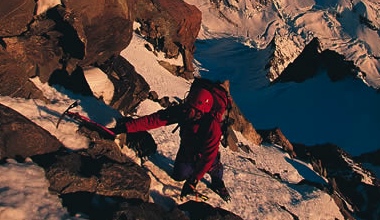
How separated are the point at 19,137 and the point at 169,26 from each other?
2925cm

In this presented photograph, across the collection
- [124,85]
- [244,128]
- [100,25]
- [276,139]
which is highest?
[100,25]

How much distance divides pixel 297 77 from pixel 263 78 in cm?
1258

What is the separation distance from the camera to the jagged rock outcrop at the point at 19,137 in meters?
10.7

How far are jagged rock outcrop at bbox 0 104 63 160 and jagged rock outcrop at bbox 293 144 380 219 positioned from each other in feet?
52.9

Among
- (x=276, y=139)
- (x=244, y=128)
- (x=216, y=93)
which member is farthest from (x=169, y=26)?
(x=216, y=93)

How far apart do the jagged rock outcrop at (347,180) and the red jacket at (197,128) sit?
1319 cm

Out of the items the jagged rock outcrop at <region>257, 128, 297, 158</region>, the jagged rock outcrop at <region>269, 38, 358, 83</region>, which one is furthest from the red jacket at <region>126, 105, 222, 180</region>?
the jagged rock outcrop at <region>269, 38, 358, 83</region>

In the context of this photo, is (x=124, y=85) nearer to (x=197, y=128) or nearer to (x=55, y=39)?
(x=55, y=39)

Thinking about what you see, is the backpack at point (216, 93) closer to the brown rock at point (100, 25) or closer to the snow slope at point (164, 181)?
the snow slope at point (164, 181)

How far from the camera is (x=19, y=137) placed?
35.5ft

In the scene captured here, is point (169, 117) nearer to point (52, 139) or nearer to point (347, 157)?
point (52, 139)

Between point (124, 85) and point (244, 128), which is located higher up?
point (124, 85)

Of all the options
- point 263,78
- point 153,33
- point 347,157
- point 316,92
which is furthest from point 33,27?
point 263,78

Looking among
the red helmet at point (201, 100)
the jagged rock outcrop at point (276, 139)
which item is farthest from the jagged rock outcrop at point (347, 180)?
the red helmet at point (201, 100)
